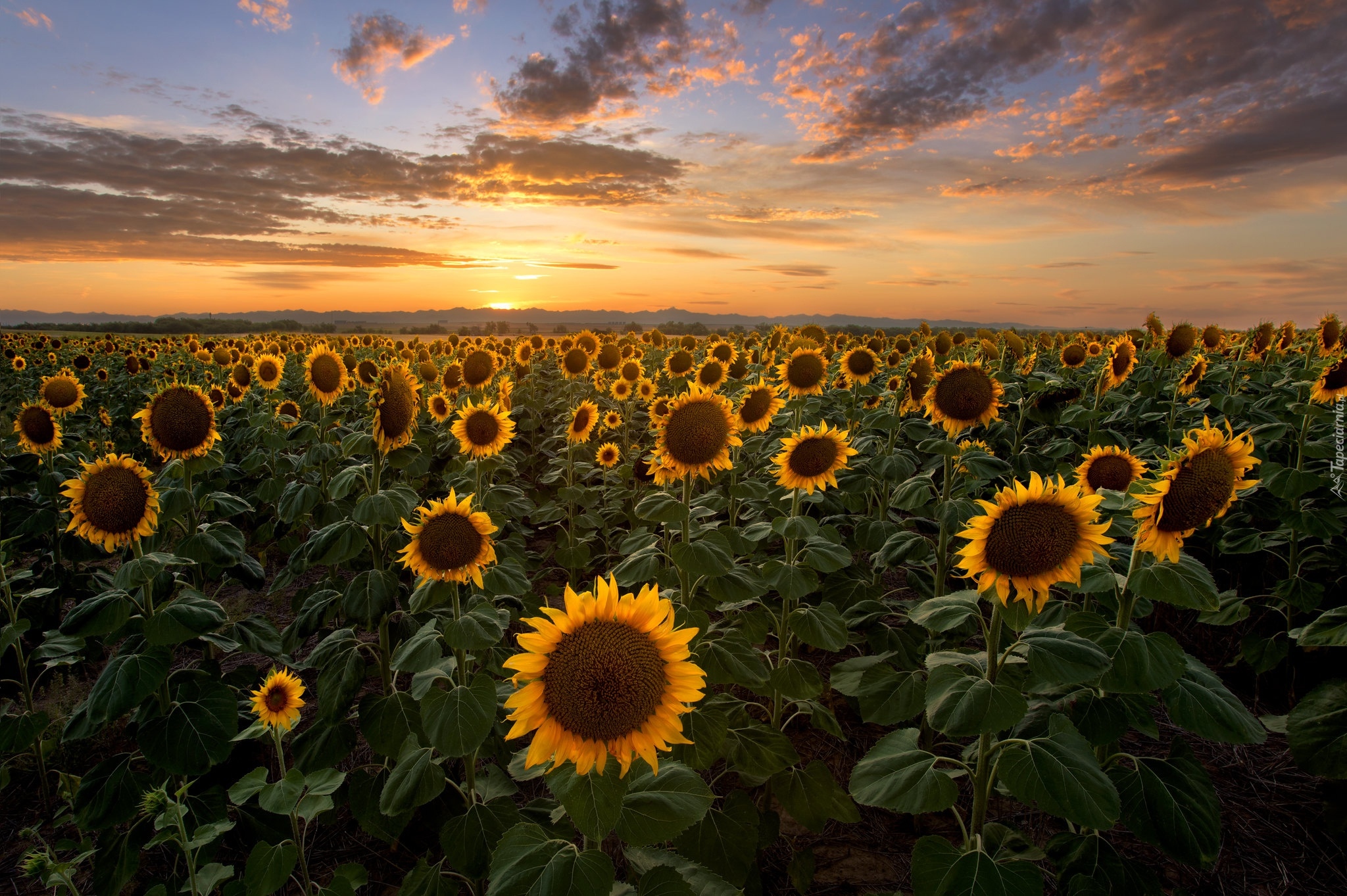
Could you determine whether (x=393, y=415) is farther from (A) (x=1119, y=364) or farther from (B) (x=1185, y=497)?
(A) (x=1119, y=364)

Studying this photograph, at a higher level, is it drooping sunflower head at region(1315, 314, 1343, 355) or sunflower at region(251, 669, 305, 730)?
drooping sunflower head at region(1315, 314, 1343, 355)

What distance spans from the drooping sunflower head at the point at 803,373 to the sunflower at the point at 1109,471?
11.4 ft

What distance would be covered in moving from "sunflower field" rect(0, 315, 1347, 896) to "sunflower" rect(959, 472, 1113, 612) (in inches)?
0.6

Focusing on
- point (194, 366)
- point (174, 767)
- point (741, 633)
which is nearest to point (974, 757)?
point (741, 633)

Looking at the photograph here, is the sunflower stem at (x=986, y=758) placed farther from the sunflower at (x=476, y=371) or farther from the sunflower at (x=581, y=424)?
the sunflower at (x=476, y=371)

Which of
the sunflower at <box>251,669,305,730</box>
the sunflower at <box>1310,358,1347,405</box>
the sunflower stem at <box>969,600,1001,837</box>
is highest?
the sunflower at <box>1310,358,1347,405</box>

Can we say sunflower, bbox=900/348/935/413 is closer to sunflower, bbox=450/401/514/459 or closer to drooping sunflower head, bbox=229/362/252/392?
sunflower, bbox=450/401/514/459

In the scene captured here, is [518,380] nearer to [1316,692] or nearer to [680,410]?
[680,410]

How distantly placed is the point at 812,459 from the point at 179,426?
4485 millimetres

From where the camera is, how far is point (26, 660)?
4125 millimetres

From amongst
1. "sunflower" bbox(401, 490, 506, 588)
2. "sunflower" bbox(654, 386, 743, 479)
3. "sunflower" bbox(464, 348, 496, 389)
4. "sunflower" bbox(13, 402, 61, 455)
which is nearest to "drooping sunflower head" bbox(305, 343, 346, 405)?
"sunflower" bbox(13, 402, 61, 455)

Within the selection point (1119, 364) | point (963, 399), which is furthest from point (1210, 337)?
point (963, 399)

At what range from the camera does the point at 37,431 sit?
5.72 metres

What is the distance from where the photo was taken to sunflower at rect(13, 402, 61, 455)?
223 inches
